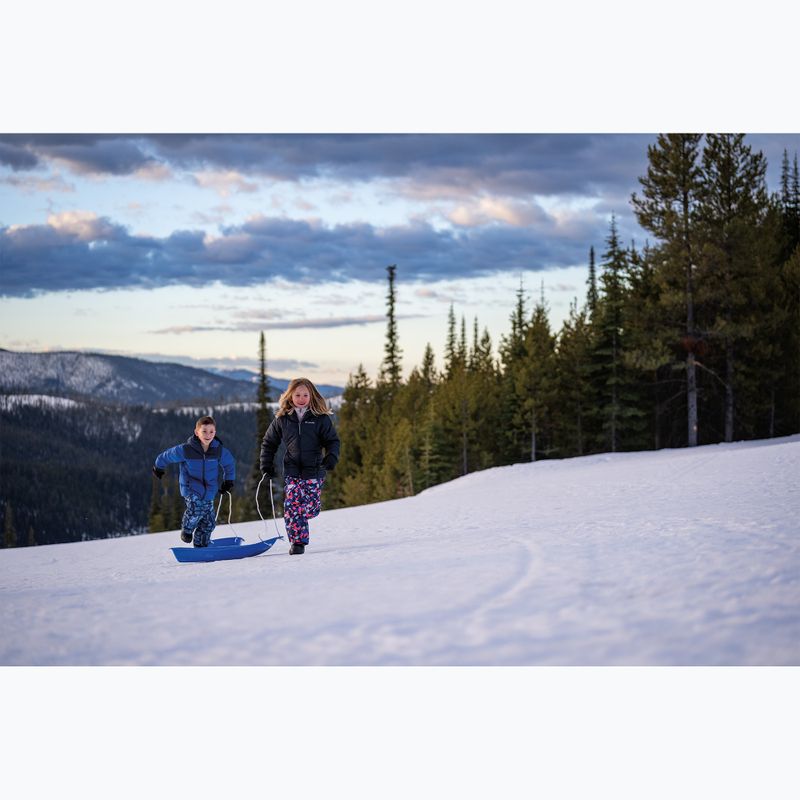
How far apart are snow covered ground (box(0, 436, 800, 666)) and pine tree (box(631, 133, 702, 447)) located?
1525cm

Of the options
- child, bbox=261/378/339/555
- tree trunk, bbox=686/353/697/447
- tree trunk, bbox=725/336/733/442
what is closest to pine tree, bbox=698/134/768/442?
tree trunk, bbox=725/336/733/442

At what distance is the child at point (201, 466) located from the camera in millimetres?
8273

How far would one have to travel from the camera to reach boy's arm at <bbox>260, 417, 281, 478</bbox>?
7.17 meters

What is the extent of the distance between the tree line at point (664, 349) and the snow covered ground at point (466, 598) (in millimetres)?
15812

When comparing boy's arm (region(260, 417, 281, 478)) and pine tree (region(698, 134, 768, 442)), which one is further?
pine tree (region(698, 134, 768, 442))

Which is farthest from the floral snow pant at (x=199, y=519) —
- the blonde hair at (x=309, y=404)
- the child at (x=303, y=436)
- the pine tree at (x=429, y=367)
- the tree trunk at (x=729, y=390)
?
the pine tree at (x=429, y=367)

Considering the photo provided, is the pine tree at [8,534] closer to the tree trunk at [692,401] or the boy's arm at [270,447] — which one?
the tree trunk at [692,401]

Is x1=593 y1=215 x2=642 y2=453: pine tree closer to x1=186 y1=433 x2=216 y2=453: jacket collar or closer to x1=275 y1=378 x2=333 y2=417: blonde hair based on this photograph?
x1=186 y1=433 x2=216 y2=453: jacket collar

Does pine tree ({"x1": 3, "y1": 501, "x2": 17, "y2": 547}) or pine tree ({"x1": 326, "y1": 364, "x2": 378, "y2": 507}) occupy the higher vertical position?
pine tree ({"x1": 326, "y1": 364, "x2": 378, "y2": 507})

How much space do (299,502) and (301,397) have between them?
44.7 inches

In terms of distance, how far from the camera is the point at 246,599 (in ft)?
18.7

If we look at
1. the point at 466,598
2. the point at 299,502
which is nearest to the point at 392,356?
the point at 299,502
